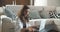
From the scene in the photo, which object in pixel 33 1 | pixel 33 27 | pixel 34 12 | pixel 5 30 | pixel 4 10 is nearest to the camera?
pixel 33 27

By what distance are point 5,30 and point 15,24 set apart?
336mm

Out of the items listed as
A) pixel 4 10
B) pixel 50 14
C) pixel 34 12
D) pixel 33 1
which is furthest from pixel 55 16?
pixel 33 1

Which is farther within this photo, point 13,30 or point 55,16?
point 55,16

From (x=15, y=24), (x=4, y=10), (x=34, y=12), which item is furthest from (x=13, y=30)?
(x=34, y=12)

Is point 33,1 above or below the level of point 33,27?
above

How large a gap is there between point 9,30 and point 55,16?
224cm

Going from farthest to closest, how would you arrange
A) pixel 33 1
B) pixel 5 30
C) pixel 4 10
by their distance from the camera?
pixel 33 1 → pixel 4 10 → pixel 5 30

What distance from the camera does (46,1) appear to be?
21.2 ft

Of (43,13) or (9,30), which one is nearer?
(9,30)

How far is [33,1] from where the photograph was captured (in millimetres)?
6312

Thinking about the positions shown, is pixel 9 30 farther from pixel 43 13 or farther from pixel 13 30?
pixel 43 13

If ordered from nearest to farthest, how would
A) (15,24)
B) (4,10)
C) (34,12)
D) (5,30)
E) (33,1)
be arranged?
(15,24) < (5,30) < (4,10) < (34,12) < (33,1)

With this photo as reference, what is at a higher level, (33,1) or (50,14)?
(33,1)

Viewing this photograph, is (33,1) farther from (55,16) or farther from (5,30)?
(5,30)
